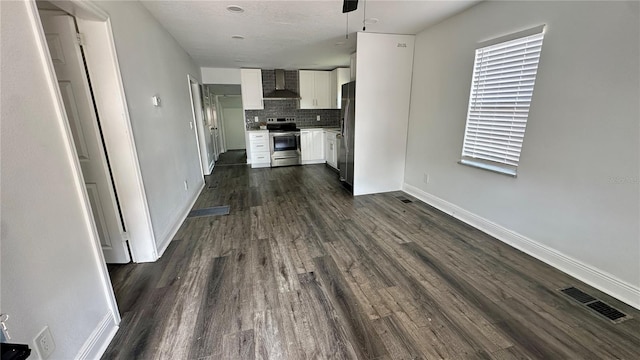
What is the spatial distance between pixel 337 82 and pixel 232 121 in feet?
16.1

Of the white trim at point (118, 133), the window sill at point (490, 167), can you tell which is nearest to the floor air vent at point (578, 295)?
the window sill at point (490, 167)

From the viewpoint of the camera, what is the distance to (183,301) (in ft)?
6.30

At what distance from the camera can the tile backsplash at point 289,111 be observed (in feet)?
21.1

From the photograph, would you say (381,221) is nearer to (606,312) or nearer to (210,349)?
(606,312)

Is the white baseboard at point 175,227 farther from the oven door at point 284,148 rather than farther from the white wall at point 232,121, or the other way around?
the white wall at point 232,121

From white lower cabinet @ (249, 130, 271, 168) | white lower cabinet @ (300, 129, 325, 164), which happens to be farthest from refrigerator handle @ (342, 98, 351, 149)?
white lower cabinet @ (249, 130, 271, 168)

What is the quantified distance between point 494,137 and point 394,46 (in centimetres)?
201

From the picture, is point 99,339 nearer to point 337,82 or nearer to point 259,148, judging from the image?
point 259,148

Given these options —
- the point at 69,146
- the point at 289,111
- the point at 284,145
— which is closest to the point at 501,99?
the point at 69,146

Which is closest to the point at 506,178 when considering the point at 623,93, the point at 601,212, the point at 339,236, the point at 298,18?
the point at 601,212

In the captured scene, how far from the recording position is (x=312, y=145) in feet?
21.3

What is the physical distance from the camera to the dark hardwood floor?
1524mm

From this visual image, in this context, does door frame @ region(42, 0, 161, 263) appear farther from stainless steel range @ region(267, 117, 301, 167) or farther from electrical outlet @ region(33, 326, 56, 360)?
stainless steel range @ region(267, 117, 301, 167)

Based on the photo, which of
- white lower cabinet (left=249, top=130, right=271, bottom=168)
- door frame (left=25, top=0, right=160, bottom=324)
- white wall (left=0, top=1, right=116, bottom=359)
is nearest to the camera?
white wall (left=0, top=1, right=116, bottom=359)
